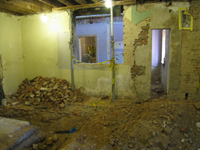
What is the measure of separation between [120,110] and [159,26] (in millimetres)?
2903

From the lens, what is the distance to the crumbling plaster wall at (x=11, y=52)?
580 centimetres

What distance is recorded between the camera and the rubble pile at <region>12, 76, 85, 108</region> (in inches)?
213

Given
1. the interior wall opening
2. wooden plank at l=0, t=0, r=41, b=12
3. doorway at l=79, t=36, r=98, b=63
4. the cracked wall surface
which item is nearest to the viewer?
wooden plank at l=0, t=0, r=41, b=12

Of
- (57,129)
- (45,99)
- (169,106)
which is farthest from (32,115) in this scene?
(169,106)

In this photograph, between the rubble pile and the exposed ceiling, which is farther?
the rubble pile

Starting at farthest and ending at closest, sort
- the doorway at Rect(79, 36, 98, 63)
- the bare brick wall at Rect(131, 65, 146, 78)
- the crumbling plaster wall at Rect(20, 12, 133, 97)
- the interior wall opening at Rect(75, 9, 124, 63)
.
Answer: the doorway at Rect(79, 36, 98, 63) < the interior wall opening at Rect(75, 9, 124, 63) < the crumbling plaster wall at Rect(20, 12, 133, 97) < the bare brick wall at Rect(131, 65, 146, 78)

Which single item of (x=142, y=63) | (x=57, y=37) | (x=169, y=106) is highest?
(x=57, y=37)

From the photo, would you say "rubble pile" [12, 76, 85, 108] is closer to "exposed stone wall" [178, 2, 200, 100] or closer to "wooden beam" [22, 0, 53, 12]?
"wooden beam" [22, 0, 53, 12]

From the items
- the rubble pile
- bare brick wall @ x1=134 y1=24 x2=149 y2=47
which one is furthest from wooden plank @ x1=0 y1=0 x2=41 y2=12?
bare brick wall @ x1=134 y1=24 x2=149 y2=47

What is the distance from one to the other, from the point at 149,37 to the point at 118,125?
2.97m

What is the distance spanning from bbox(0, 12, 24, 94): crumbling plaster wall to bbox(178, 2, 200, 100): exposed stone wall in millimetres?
6136

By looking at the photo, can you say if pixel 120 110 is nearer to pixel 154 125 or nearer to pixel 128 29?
pixel 154 125

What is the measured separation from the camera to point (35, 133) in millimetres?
3428

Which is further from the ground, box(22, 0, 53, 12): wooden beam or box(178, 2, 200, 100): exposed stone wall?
box(22, 0, 53, 12): wooden beam
